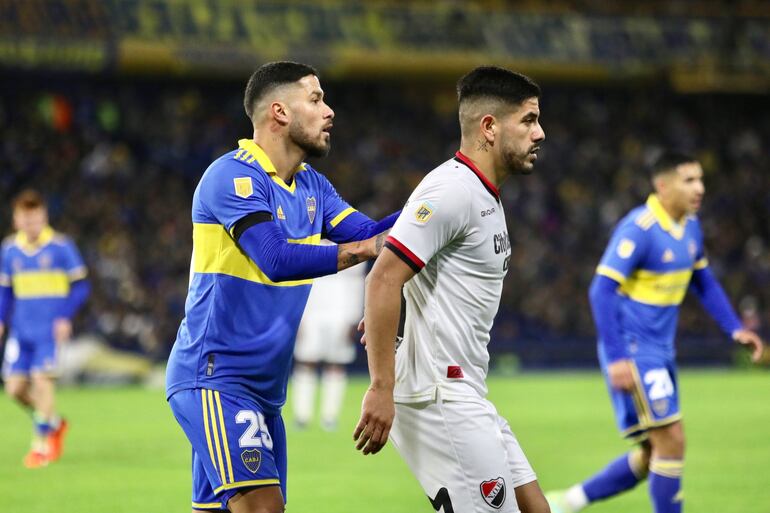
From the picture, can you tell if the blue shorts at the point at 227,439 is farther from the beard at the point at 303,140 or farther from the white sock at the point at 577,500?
the white sock at the point at 577,500

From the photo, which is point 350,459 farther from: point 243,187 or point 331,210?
point 243,187

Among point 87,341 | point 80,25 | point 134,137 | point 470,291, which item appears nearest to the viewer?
point 470,291

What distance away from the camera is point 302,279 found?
455 cm

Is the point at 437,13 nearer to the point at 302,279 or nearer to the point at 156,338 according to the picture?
the point at 156,338

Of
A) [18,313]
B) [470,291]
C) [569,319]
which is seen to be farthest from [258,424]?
[569,319]

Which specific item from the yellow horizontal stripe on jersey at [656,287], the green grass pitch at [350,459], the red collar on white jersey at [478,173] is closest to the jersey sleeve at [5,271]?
the green grass pitch at [350,459]

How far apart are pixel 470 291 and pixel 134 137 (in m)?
24.0

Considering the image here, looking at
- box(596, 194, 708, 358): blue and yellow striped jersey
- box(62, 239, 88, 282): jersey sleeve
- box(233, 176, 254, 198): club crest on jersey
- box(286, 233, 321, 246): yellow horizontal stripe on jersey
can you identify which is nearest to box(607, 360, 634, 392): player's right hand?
box(596, 194, 708, 358): blue and yellow striped jersey

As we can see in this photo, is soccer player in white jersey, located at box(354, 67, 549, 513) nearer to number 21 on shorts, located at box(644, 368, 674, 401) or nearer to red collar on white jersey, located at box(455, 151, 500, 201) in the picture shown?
red collar on white jersey, located at box(455, 151, 500, 201)

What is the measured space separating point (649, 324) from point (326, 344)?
7935mm

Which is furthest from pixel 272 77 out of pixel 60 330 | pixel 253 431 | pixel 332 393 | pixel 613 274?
pixel 332 393

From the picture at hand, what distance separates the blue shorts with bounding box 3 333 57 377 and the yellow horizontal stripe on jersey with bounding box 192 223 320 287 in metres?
7.07

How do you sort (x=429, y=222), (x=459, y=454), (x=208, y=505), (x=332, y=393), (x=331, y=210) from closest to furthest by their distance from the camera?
1. (x=429, y=222)
2. (x=459, y=454)
3. (x=208, y=505)
4. (x=331, y=210)
5. (x=332, y=393)

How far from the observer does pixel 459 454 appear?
4.34m
